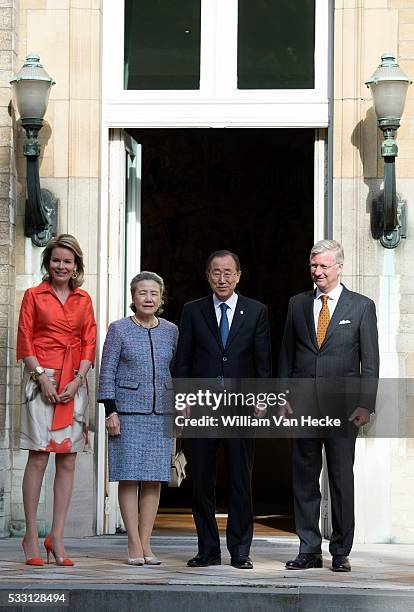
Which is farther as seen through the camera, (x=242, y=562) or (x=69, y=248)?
(x=69, y=248)

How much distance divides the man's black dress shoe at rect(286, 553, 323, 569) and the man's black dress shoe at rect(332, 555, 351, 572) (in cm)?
15

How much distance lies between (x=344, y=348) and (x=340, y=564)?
1223 mm

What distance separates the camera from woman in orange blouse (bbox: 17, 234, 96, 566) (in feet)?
28.6

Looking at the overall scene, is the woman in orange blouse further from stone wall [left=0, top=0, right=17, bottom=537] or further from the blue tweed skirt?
stone wall [left=0, top=0, right=17, bottom=537]

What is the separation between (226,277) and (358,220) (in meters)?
1.91

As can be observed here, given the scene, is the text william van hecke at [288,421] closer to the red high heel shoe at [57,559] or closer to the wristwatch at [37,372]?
the wristwatch at [37,372]

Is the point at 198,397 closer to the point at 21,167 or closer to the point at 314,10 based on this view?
the point at 21,167

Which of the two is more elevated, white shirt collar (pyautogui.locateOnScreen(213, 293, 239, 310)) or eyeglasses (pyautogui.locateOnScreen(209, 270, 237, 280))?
eyeglasses (pyautogui.locateOnScreen(209, 270, 237, 280))

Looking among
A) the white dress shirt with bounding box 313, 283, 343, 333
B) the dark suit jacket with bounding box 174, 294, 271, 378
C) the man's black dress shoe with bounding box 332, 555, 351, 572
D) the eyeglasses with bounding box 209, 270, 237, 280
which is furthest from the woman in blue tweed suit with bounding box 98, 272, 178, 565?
the man's black dress shoe with bounding box 332, 555, 351, 572

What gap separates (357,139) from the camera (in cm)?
1044

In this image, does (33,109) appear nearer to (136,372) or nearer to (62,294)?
(62,294)

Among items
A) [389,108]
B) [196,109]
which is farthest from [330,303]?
[196,109]

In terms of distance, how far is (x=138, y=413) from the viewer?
8805mm

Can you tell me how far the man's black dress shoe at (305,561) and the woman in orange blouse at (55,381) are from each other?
4.23ft
